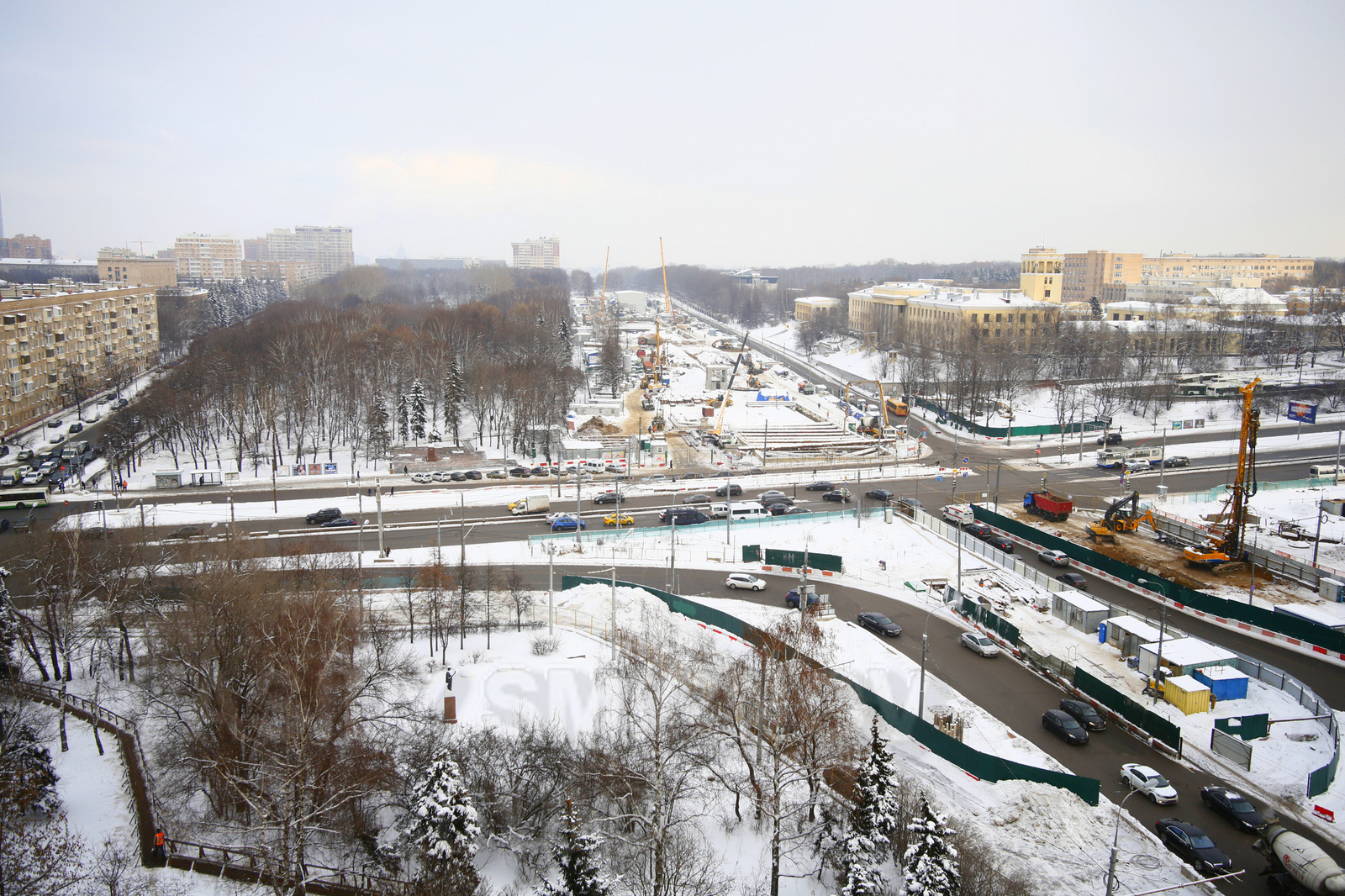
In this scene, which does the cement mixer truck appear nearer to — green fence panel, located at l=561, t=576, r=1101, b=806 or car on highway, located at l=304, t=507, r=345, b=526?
green fence panel, located at l=561, t=576, r=1101, b=806

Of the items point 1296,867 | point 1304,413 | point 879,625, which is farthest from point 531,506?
point 1304,413

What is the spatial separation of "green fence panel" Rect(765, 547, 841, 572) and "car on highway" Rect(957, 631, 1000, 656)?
8498 millimetres

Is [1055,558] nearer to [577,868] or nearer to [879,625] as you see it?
[879,625]

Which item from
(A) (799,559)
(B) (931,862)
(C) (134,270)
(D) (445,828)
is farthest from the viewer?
(C) (134,270)

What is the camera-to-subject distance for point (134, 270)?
15462 centimetres

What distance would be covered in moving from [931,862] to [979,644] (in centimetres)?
1430

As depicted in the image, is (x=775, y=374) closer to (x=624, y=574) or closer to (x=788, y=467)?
(x=788, y=467)

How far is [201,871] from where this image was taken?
19609 millimetres

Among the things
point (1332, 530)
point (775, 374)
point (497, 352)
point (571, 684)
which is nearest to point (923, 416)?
point (775, 374)

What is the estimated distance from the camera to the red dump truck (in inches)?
1757

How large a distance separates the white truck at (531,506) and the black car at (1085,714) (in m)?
28.6

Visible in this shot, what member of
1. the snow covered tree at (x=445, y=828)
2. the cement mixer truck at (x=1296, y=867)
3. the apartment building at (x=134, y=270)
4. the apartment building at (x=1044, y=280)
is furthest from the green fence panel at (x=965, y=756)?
the apartment building at (x=134, y=270)

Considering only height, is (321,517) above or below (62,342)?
below

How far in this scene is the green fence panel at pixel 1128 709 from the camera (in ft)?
76.2
